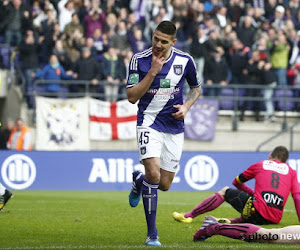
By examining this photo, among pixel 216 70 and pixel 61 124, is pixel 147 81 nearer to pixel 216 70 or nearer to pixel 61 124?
pixel 61 124

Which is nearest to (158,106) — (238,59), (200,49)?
(200,49)

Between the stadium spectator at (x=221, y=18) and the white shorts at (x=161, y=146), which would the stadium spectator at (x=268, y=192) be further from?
the stadium spectator at (x=221, y=18)

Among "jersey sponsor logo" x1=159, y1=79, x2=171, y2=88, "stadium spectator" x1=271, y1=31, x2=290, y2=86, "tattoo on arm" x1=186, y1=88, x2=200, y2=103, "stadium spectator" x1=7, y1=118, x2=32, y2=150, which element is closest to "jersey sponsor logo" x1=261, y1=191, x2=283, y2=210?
"tattoo on arm" x1=186, y1=88, x2=200, y2=103

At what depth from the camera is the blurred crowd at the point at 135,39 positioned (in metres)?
22.6

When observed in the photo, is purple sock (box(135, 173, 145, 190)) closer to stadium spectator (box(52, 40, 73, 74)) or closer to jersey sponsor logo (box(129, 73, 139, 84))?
jersey sponsor logo (box(129, 73, 139, 84))

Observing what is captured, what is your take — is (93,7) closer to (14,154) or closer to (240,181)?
(14,154)

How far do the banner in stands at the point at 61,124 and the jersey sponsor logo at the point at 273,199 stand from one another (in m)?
12.6

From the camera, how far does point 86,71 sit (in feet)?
74.2

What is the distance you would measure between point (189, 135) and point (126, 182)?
12.4ft

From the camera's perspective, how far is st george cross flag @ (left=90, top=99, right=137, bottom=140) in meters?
22.5

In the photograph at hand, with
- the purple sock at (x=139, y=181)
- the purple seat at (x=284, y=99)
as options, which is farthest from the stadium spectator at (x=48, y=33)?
the purple sock at (x=139, y=181)

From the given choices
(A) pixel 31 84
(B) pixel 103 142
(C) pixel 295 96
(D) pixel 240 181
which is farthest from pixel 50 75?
(D) pixel 240 181

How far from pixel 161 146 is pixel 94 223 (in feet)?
9.29

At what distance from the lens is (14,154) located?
1964 centimetres
